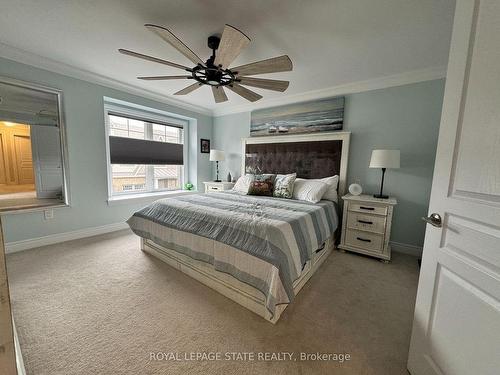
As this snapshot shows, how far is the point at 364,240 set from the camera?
8.52ft

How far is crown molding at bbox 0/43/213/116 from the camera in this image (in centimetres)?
228

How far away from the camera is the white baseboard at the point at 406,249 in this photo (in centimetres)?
264

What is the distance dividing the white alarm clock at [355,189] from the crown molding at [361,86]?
1.43m

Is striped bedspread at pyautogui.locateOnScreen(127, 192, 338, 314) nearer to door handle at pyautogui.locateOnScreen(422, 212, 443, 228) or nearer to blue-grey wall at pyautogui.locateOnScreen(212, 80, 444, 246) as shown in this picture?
door handle at pyautogui.locateOnScreen(422, 212, 443, 228)

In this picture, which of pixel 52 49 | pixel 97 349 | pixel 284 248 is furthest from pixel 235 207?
pixel 52 49

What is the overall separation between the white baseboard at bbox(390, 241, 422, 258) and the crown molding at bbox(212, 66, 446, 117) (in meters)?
2.21

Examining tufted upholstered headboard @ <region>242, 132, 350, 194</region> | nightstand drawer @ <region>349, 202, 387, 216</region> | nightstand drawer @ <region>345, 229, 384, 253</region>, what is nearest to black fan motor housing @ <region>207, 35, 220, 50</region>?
tufted upholstered headboard @ <region>242, 132, 350, 194</region>

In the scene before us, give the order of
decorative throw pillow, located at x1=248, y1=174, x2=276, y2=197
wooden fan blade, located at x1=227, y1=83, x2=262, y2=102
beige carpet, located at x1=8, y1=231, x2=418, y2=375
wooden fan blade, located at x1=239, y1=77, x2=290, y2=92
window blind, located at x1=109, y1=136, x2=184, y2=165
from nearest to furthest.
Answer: beige carpet, located at x1=8, y1=231, x2=418, y2=375, wooden fan blade, located at x1=239, y1=77, x2=290, y2=92, wooden fan blade, located at x1=227, y1=83, x2=262, y2=102, decorative throw pillow, located at x1=248, y1=174, x2=276, y2=197, window blind, located at x1=109, y1=136, x2=184, y2=165

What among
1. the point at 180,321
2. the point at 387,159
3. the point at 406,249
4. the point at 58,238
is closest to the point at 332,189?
the point at 387,159

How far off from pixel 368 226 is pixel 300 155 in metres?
1.54

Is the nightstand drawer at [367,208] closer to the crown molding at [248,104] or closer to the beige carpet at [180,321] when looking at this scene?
the beige carpet at [180,321]

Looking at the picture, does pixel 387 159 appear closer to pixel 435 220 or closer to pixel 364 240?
pixel 364 240

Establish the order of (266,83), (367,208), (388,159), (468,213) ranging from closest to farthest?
(468,213)
(266,83)
(388,159)
(367,208)

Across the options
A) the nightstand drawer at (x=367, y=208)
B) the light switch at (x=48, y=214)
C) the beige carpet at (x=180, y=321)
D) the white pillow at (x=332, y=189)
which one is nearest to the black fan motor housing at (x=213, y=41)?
the white pillow at (x=332, y=189)
